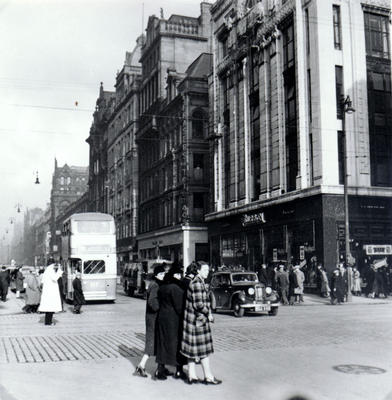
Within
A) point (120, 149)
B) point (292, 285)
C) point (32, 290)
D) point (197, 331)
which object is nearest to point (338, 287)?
point (292, 285)

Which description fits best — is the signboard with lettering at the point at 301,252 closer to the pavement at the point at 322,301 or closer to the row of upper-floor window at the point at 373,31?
the pavement at the point at 322,301

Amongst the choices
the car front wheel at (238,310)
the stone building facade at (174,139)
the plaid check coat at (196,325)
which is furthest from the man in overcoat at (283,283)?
the stone building facade at (174,139)

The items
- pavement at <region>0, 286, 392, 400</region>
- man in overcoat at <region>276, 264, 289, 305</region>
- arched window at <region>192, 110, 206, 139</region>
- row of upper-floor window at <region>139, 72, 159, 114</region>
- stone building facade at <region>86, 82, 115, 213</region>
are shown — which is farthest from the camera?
stone building facade at <region>86, 82, 115, 213</region>

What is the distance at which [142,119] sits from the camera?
64812mm

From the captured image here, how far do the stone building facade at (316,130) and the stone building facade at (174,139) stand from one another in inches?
471

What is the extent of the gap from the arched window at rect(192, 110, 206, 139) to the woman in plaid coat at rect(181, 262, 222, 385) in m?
42.3

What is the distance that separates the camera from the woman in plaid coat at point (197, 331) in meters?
8.12

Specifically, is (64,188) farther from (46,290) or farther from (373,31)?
(46,290)

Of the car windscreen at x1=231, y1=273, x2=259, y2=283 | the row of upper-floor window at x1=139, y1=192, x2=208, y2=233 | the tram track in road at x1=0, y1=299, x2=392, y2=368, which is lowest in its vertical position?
the tram track in road at x1=0, y1=299, x2=392, y2=368

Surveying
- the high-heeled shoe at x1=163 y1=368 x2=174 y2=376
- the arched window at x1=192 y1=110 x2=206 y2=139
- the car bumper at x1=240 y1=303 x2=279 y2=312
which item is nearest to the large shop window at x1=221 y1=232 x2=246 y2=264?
the arched window at x1=192 y1=110 x2=206 y2=139

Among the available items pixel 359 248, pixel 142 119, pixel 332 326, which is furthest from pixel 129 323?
pixel 142 119

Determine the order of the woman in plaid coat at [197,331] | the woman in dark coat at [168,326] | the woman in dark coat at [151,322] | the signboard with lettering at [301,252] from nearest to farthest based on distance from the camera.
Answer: the woman in plaid coat at [197,331], the woman in dark coat at [168,326], the woman in dark coat at [151,322], the signboard with lettering at [301,252]

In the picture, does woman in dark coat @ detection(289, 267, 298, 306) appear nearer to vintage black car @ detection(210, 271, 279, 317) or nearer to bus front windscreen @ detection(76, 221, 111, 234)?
vintage black car @ detection(210, 271, 279, 317)

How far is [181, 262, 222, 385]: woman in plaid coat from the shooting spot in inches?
320
